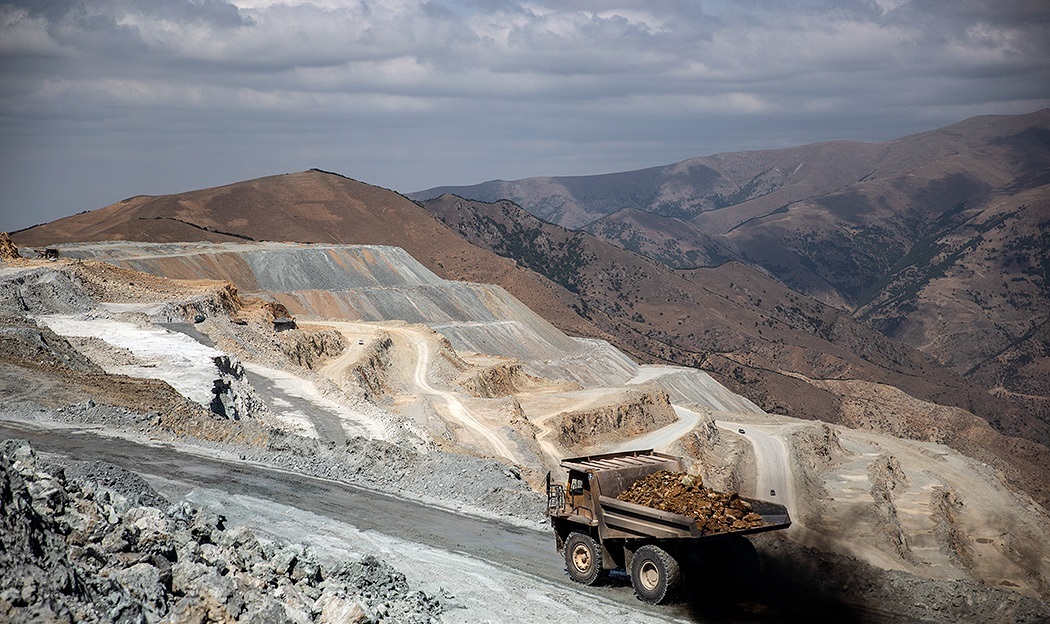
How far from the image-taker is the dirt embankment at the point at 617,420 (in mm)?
46656

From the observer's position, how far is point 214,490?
19078mm

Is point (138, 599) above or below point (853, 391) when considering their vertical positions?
above

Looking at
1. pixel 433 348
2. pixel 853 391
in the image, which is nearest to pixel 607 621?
pixel 433 348

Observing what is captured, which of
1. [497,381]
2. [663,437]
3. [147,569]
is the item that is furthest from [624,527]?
[497,381]

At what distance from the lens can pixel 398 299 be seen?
78.8 m

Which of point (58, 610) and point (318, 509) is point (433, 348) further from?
point (58, 610)

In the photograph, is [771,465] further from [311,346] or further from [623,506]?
[623,506]

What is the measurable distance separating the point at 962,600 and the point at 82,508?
13206mm

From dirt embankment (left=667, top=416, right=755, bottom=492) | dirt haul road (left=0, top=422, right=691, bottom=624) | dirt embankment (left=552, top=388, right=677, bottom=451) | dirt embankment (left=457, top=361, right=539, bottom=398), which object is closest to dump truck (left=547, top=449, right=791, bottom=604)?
dirt haul road (left=0, top=422, right=691, bottom=624)

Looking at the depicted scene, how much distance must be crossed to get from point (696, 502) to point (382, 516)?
23.6 feet

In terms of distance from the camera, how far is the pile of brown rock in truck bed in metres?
14.6

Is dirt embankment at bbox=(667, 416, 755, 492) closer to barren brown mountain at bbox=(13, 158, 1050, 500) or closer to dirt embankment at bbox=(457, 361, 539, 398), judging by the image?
dirt embankment at bbox=(457, 361, 539, 398)

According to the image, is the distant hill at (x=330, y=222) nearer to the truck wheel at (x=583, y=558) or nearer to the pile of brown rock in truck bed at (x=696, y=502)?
the truck wheel at (x=583, y=558)

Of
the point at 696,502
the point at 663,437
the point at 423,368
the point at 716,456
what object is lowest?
the point at 716,456
